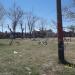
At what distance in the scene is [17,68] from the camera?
10.4m

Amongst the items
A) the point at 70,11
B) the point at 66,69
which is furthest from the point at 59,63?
the point at 70,11

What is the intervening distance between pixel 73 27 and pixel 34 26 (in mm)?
73808

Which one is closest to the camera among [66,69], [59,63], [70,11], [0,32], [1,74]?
[1,74]

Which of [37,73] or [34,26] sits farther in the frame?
[34,26]

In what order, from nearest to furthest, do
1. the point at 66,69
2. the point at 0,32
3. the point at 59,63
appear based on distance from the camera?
the point at 66,69 < the point at 59,63 < the point at 0,32

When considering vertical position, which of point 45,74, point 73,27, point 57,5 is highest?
point 57,5

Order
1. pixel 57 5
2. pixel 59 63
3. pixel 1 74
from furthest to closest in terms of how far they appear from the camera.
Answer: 1. pixel 57 5
2. pixel 59 63
3. pixel 1 74

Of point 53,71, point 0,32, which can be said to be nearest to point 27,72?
point 53,71

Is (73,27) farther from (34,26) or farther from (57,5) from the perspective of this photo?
(34,26)

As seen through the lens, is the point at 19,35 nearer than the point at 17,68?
No

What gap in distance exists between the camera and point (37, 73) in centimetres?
945

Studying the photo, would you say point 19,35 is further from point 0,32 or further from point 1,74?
point 1,74

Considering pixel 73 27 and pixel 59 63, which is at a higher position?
pixel 73 27

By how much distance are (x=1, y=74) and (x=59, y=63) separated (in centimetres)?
350
